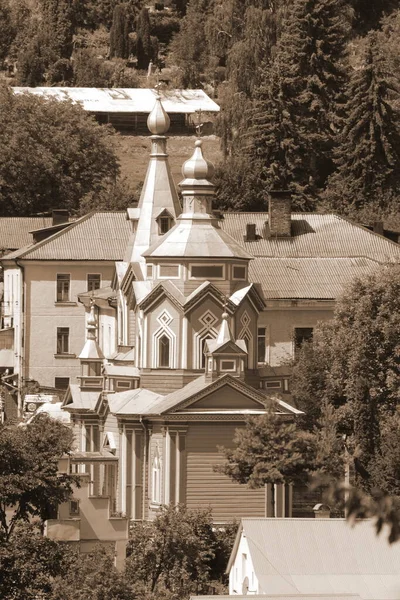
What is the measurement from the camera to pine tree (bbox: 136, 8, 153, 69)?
19000cm

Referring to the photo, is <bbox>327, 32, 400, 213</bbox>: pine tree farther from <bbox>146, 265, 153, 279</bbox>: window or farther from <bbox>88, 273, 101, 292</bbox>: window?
<bbox>146, 265, 153, 279</bbox>: window

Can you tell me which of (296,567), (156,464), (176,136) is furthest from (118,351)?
(176,136)

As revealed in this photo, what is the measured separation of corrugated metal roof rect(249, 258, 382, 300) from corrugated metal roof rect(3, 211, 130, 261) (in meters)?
8.87

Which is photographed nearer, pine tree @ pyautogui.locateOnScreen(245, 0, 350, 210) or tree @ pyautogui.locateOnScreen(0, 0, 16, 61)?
pine tree @ pyautogui.locateOnScreen(245, 0, 350, 210)

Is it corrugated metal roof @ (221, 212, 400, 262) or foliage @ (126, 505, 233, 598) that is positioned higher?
foliage @ (126, 505, 233, 598)

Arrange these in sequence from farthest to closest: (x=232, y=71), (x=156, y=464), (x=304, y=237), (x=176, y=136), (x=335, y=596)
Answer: (x=176, y=136)
(x=232, y=71)
(x=304, y=237)
(x=156, y=464)
(x=335, y=596)

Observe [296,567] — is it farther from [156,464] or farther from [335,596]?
[156,464]

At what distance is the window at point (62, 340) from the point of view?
93.2 m

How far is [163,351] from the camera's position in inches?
2687

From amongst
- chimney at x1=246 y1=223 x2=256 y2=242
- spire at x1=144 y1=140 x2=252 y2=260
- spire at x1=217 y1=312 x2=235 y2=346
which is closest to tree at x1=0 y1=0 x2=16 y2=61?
chimney at x1=246 y1=223 x2=256 y2=242

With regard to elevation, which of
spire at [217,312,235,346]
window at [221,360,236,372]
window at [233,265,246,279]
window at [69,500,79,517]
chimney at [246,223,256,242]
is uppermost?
window at [233,265,246,279]

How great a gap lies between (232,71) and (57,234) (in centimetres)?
3371

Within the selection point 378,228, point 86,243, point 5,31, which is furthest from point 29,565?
point 5,31

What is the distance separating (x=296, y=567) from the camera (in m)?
57.0
